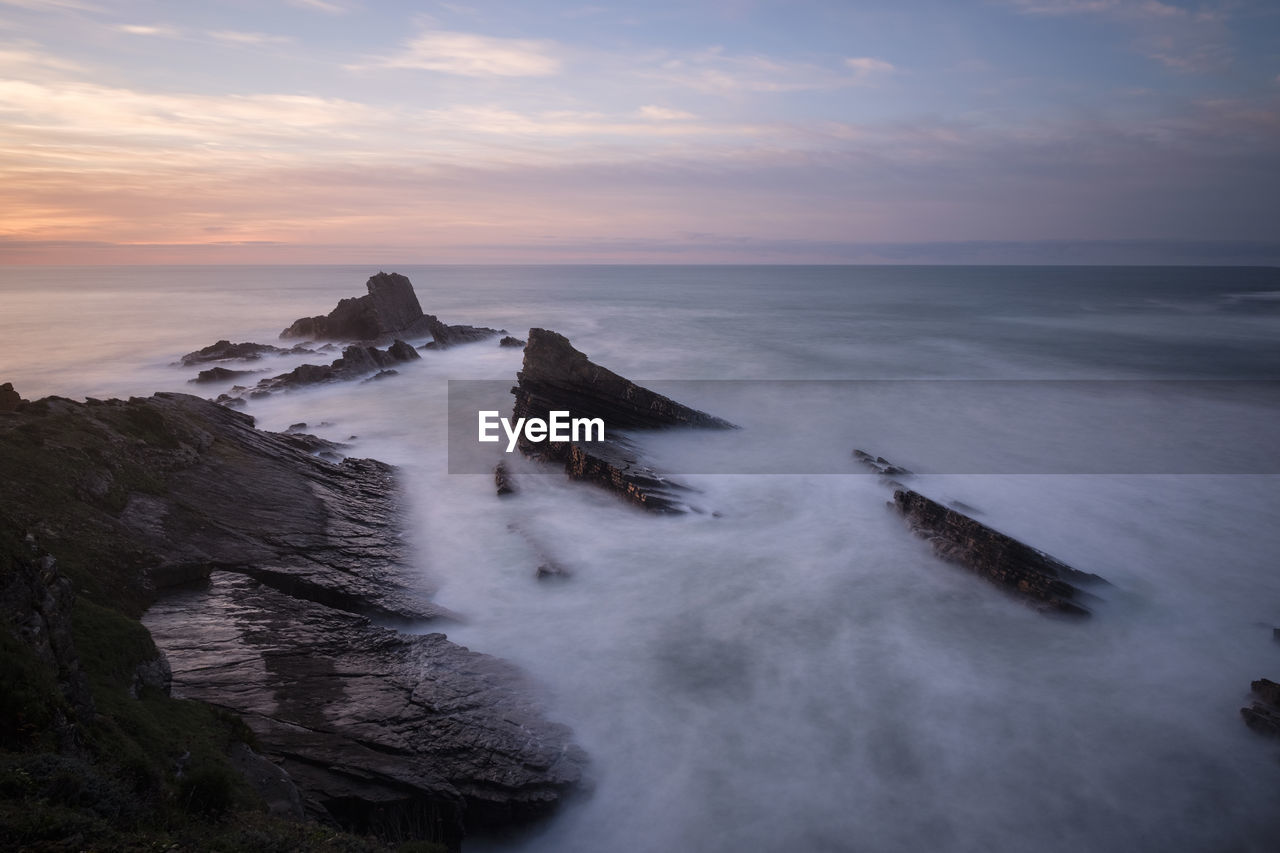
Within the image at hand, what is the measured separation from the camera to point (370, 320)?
56.6 meters

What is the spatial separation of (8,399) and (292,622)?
35.8ft

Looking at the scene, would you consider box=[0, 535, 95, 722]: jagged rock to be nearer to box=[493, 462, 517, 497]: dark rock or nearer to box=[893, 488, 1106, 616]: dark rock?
box=[493, 462, 517, 497]: dark rock

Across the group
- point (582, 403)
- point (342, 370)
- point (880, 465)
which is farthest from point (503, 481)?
point (342, 370)

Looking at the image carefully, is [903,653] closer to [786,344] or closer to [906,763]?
[906,763]

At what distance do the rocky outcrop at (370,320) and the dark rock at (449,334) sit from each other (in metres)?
1.48

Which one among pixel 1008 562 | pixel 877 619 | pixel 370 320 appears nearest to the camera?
pixel 877 619

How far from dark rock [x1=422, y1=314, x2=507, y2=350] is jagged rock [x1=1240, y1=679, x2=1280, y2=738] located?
2017 inches

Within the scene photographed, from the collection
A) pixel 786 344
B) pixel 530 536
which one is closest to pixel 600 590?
pixel 530 536

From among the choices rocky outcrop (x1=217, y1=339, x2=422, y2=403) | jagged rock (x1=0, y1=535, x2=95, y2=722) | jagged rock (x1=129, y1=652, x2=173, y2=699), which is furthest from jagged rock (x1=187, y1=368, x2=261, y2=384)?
jagged rock (x1=0, y1=535, x2=95, y2=722)

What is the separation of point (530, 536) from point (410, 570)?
3996mm

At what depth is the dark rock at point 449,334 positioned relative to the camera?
5605cm

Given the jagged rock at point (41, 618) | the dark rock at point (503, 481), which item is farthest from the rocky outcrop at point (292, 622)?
the dark rock at point (503, 481)

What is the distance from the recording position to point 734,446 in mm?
30281

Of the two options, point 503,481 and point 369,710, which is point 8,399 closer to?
point 503,481
